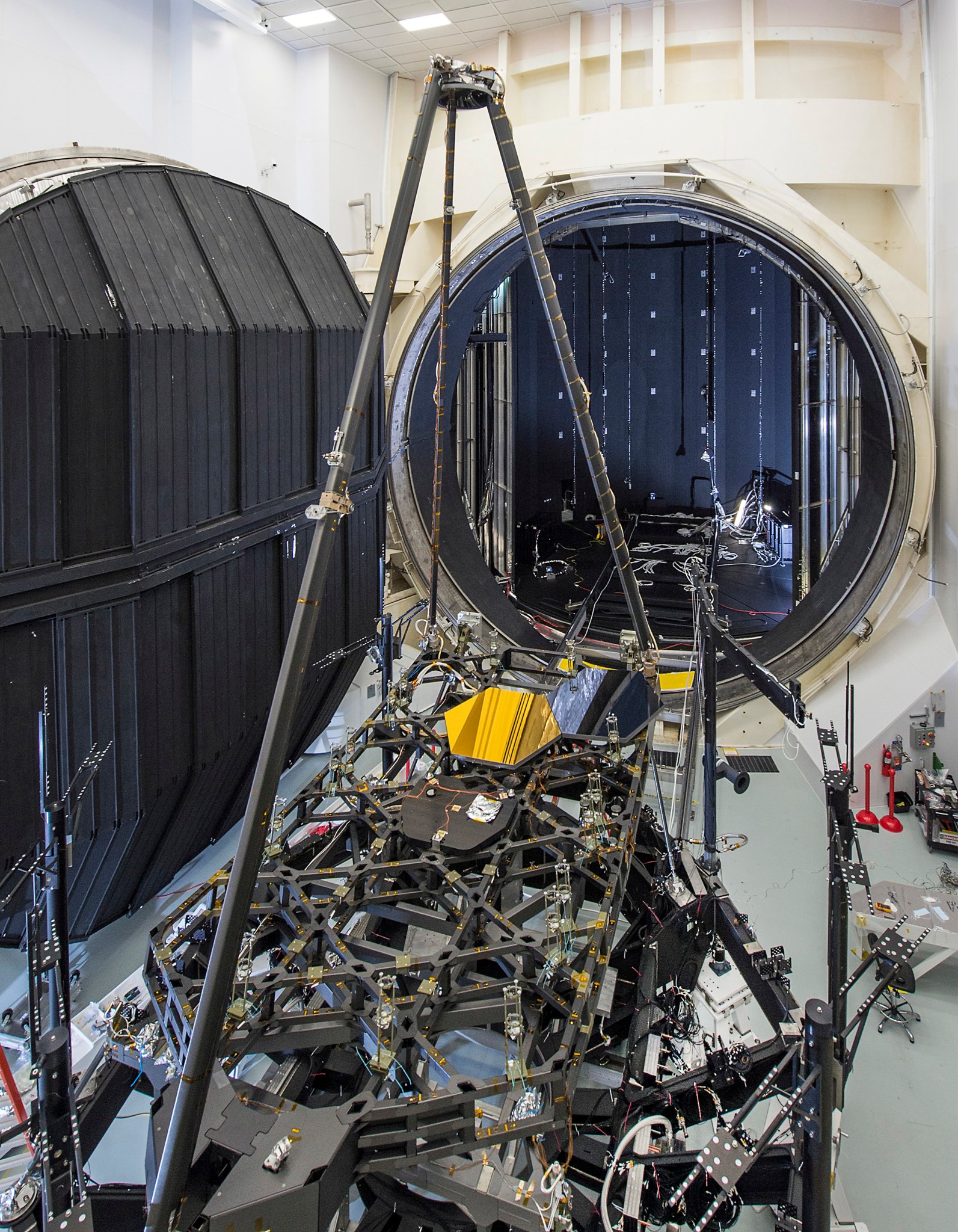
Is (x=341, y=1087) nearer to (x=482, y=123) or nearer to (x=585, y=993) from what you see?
(x=585, y=993)

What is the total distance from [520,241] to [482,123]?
855 millimetres

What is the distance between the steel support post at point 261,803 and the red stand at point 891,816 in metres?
3.74

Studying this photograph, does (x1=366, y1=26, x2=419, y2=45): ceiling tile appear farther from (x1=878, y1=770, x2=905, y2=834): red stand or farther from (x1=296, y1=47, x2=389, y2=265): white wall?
(x1=878, y1=770, x2=905, y2=834): red stand

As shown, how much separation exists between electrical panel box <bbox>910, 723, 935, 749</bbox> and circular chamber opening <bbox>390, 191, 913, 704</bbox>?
62 centimetres

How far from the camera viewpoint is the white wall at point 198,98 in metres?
3.58

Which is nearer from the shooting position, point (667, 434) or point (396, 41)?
point (396, 41)

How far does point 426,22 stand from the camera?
4918mm

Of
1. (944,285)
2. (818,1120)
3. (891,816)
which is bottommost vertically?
(891,816)

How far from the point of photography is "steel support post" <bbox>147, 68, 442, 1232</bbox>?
1.66 m

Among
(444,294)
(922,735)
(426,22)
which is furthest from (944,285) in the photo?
(426,22)

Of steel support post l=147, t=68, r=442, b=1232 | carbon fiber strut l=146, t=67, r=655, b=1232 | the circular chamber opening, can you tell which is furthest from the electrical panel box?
steel support post l=147, t=68, r=442, b=1232

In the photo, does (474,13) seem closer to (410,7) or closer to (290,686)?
(410,7)

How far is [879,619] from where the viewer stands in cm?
486

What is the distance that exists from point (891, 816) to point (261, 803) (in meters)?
3.94
